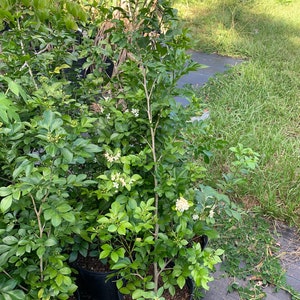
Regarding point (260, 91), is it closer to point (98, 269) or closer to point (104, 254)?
point (98, 269)

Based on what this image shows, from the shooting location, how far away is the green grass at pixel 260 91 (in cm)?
219

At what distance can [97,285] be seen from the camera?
1428 millimetres

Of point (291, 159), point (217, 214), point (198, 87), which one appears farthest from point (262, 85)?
point (217, 214)

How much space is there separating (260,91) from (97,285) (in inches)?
102

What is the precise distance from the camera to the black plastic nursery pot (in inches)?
54.7

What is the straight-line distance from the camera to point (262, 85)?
11.3 feet

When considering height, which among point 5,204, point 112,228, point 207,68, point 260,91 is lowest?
point 207,68

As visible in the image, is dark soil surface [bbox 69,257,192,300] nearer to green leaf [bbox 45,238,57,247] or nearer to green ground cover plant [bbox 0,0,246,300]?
green ground cover plant [bbox 0,0,246,300]

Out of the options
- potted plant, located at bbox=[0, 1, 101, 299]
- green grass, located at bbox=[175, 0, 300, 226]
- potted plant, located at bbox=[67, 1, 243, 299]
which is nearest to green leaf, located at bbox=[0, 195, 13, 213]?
potted plant, located at bbox=[0, 1, 101, 299]

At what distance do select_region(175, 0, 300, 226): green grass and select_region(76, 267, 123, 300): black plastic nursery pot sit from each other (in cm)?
109

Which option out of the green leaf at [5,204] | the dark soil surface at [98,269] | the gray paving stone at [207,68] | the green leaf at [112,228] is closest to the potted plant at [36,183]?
the green leaf at [5,204]

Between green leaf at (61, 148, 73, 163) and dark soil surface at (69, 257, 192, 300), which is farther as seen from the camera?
dark soil surface at (69, 257, 192, 300)

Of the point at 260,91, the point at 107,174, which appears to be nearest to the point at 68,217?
the point at 107,174

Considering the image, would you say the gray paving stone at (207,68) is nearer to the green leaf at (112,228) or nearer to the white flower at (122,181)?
the white flower at (122,181)
